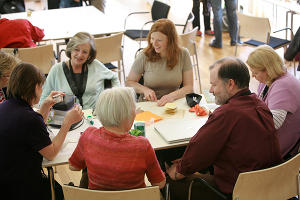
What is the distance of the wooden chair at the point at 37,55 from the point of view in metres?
3.92

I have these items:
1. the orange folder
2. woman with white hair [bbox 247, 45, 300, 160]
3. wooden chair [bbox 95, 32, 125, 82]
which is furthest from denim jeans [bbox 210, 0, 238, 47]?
the orange folder

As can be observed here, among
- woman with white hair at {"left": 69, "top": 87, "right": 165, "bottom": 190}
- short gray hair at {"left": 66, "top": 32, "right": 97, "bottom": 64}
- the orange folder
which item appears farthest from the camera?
short gray hair at {"left": 66, "top": 32, "right": 97, "bottom": 64}

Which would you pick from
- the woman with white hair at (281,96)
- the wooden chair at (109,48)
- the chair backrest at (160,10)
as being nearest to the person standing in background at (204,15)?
the chair backrest at (160,10)

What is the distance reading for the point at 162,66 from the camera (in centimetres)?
332

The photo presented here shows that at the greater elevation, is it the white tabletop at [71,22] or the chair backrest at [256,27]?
the white tabletop at [71,22]

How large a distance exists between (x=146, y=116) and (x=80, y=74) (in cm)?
77

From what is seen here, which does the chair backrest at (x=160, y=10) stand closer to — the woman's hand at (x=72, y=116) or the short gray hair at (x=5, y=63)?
the short gray hair at (x=5, y=63)

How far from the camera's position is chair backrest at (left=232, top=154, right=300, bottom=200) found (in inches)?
76.1

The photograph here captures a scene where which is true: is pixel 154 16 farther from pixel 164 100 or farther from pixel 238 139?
pixel 238 139

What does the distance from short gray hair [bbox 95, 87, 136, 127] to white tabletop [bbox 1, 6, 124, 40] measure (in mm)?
2808

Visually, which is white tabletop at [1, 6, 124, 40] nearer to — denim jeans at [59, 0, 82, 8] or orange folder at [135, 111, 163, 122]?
denim jeans at [59, 0, 82, 8]

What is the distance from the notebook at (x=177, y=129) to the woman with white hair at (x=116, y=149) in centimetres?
49

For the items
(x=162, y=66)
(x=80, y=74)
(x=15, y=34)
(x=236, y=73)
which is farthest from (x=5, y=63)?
(x=15, y=34)

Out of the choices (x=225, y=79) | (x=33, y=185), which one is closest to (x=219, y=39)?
(x=225, y=79)
